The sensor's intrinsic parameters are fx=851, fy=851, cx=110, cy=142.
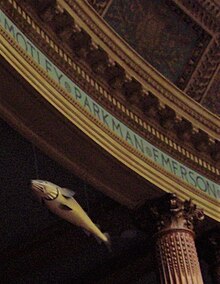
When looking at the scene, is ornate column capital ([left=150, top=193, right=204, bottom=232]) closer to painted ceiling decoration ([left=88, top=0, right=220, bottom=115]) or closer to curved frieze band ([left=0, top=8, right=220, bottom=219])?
curved frieze band ([left=0, top=8, right=220, bottom=219])

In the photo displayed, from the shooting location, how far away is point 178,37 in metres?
8.32

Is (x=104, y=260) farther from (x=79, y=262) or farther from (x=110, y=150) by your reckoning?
(x=110, y=150)

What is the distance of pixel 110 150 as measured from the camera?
266 inches

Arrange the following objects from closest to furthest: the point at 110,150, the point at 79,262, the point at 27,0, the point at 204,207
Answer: the point at 27,0
the point at 110,150
the point at 204,207
the point at 79,262

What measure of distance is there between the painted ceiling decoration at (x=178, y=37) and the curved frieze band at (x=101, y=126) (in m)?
1.06

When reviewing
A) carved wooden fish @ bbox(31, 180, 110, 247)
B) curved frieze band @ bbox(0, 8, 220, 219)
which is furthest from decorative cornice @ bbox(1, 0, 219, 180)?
carved wooden fish @ bbox(31, 180, 110, 247)

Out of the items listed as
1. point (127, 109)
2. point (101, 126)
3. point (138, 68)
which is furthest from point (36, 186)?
point (138, 68)

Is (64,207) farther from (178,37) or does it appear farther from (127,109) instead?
(178,37)

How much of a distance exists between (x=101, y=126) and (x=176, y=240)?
1151 millimetres

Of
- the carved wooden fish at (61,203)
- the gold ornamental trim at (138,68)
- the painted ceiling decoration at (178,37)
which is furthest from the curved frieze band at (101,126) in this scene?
the painted ceiling decoration at (178,37)

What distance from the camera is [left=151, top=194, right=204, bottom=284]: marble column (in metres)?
6.85

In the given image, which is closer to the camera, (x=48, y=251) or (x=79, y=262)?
(x=48, y=251)

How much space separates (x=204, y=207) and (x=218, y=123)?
0.88 m

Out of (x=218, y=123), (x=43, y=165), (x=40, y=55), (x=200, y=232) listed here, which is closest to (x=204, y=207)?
(x=200, y=232)
